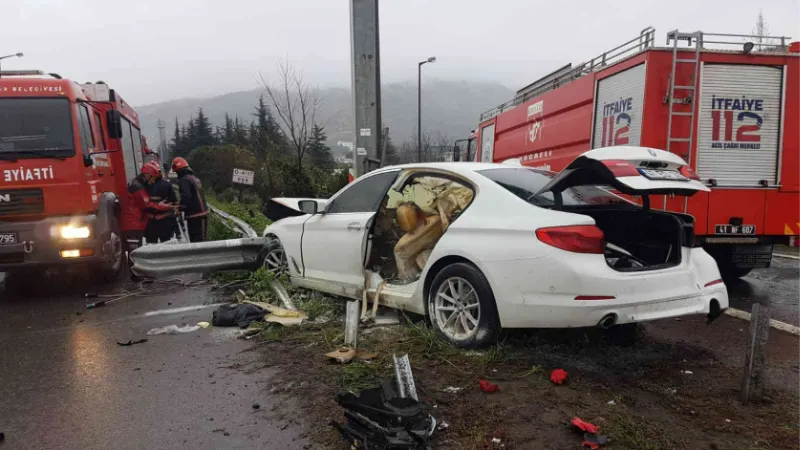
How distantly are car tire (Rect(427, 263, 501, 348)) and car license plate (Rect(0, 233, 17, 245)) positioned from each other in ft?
17.2

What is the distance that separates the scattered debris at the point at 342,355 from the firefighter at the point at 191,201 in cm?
509

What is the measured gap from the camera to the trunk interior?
12.8 ft

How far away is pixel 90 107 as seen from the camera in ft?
24.3

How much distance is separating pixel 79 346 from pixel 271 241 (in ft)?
8.06

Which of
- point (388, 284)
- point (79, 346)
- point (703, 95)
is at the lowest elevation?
point (79, 346)

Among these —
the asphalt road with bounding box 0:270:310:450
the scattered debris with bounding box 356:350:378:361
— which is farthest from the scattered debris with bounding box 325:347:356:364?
the asphalt road with bounding box 0:270:310:450

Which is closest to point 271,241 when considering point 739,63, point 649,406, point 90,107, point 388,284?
point 388,284

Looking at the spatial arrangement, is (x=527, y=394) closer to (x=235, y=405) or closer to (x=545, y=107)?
(x=235, y=405)

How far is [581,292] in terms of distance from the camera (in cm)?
338

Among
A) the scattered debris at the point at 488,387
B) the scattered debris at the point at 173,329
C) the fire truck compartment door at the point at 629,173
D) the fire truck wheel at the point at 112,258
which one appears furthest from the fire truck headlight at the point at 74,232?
the fire truck compartment door at the point at 629,173

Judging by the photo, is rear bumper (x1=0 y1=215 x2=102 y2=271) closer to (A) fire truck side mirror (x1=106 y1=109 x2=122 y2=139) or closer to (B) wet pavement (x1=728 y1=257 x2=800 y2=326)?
(A) fire truck side mirror (x1=106 y1=109 x2=122 y2=139)

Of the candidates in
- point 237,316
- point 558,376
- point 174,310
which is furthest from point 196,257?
point 558,376

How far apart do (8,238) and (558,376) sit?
6411mm

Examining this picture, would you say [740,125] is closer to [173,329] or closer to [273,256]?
[273,256]
